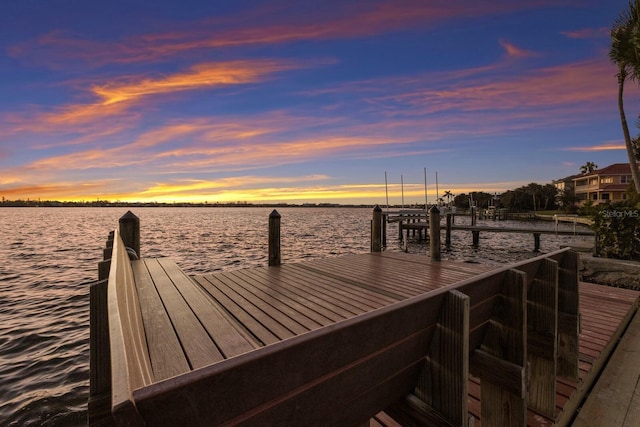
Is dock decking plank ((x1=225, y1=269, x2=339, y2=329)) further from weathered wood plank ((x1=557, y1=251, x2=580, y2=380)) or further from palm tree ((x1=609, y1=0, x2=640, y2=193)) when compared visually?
palm tree ((x1=609, y1=0, x2=640, y2=193))

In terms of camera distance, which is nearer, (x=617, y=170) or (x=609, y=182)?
(x=617, y=170)

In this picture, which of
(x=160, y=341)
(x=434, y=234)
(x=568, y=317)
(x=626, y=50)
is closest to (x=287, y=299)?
(x=160, y=341)

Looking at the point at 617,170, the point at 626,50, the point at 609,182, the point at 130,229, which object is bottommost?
the point at 130,229

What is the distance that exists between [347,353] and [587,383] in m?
3.49

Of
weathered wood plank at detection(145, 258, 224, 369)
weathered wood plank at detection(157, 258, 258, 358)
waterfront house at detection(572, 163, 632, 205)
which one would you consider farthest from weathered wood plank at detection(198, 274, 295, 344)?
waterfront house at detection(572, 163, 632, 205)

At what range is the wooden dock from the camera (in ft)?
2.88

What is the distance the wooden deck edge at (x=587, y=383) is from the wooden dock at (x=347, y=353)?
0.06 feet

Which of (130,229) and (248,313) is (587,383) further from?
(130,229)

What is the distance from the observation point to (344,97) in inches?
659

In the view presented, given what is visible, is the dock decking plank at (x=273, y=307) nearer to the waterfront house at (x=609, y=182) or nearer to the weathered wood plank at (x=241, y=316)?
the weathered wood plank at (x=241, y=316)

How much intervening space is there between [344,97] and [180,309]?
1597 centimetres

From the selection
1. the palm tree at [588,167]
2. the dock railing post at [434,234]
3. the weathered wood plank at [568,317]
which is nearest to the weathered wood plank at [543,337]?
the weathered wood plank at [568,317]

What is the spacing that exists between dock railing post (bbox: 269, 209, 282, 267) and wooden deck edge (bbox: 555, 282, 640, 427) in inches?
218

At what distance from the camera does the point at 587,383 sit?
3141mm
